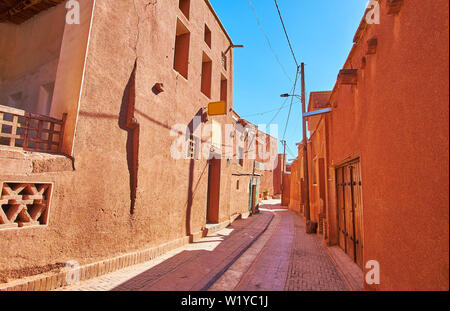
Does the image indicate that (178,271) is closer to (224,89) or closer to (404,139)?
(404,139)

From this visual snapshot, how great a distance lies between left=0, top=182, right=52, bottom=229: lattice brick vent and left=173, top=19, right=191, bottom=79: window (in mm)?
5760

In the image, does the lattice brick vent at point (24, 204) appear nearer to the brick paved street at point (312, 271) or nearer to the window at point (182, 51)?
the brick paved street at point (312, 271)

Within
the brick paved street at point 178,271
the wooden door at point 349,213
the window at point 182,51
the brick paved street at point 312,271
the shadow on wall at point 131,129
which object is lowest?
the brick paved street at point 178,271

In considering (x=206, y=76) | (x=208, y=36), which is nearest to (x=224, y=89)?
(x=206, y=76)

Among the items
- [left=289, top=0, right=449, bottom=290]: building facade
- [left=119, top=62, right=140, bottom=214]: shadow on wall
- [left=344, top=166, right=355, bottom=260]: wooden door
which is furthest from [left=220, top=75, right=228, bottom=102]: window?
[left=289, top=0, right=449, bottom=290]: building facade

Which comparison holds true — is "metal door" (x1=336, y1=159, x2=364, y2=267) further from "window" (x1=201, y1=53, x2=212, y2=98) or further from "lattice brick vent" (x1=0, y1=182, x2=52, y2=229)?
"window" (x1=201, y1=53, x2=212, y2=98)

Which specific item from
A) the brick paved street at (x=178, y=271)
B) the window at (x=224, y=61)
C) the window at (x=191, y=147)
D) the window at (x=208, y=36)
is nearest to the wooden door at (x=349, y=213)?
the brick paved street at (x=178, y=271)

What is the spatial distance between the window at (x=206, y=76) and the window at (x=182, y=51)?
67.0 inches

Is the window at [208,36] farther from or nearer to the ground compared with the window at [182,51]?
farther from the ground

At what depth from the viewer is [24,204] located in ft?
12.3

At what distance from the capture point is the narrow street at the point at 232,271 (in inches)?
175

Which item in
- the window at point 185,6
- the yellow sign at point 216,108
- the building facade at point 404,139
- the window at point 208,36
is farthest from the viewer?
the window at point 208,36

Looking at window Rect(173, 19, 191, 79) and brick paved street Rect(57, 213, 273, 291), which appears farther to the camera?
window Rect(173, 19, 191, 79)

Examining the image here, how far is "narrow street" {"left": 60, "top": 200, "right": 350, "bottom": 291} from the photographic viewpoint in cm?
444
